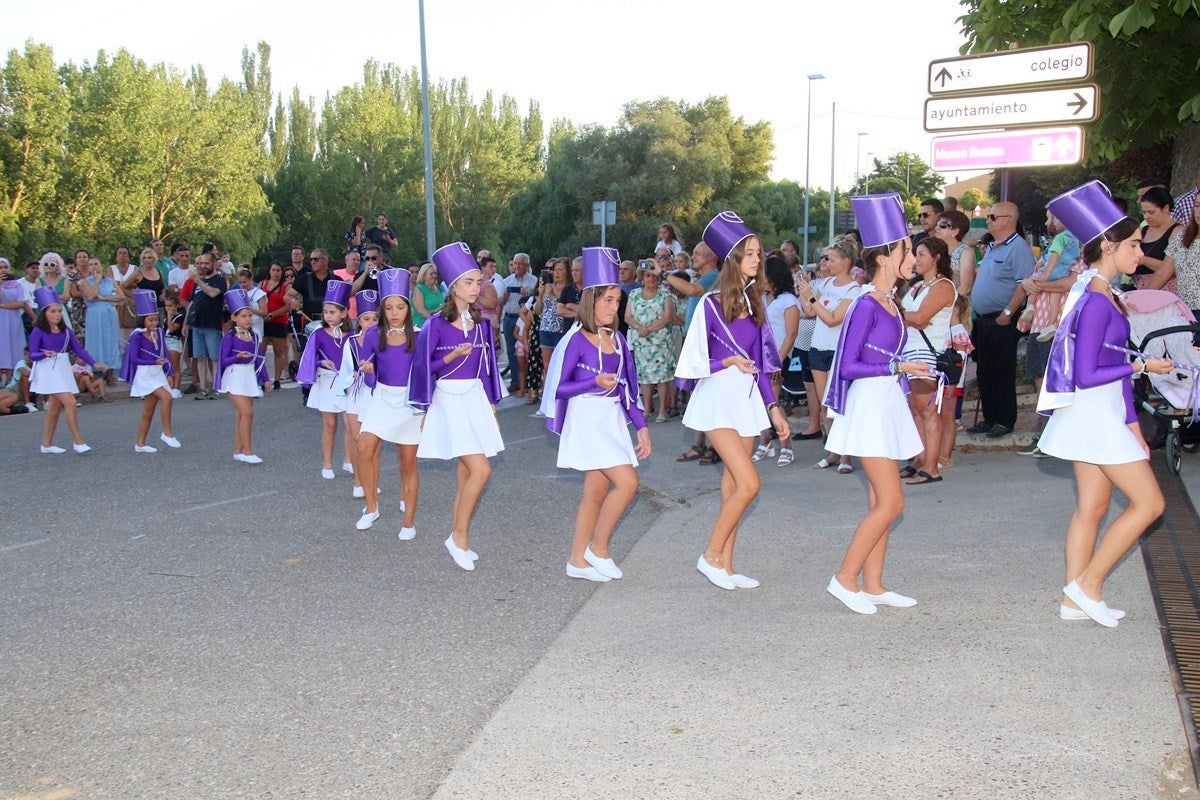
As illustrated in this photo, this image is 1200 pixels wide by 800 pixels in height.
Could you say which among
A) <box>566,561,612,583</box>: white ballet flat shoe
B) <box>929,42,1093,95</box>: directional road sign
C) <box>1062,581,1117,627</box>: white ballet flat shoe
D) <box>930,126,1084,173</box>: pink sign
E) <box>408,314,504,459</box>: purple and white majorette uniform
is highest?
<box>929,42,1093,95</box>: directional road sign

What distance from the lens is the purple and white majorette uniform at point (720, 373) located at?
632 cm

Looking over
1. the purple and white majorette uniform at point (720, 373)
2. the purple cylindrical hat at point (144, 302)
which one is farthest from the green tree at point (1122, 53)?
the purple cylindrical hat at point (144, 302)

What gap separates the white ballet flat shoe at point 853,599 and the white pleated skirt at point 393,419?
325 centimetres

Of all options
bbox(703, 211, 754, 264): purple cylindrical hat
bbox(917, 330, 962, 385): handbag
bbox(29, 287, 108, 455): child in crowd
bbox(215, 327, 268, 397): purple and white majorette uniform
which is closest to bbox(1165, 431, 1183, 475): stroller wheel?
bbox(917, 330, 962, 385): handbag

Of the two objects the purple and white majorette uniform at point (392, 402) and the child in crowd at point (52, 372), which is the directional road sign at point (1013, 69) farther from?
the child in crowd at point (52, 372)

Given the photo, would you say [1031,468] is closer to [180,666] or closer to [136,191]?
[180,666]

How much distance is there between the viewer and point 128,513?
28.6 feet

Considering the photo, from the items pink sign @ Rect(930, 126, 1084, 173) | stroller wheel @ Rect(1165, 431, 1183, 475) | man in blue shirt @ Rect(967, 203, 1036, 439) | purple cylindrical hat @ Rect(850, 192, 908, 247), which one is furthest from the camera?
man in blue shirt @ Rect(967, 203, 1036, 439)

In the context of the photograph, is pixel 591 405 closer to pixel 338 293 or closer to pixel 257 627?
pixel 257 627

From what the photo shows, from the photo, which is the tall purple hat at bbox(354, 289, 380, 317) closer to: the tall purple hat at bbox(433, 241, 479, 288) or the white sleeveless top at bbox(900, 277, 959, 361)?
→ the tall purple hat at bbox(433, 241, 479, 288)

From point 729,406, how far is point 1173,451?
4.02 m

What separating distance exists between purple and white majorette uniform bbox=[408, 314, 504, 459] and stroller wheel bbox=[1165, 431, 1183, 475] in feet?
15.8

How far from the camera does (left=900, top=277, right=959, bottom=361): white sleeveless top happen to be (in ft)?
29.3

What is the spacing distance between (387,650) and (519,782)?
5.34ft
